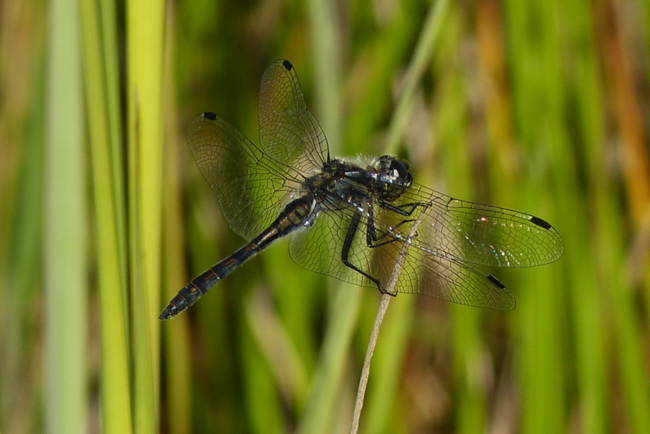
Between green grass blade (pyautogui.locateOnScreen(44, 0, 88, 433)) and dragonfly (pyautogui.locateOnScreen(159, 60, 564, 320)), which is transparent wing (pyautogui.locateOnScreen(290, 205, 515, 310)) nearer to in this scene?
dragonfly (pyautogui.locateOnScreen(159, 60, 564, 320))

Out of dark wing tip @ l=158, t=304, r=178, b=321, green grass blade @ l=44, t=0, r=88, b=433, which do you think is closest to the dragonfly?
dark wing tip @ l=158, t=304, r=178, b=321

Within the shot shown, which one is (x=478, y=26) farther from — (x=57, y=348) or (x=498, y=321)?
(x=57, y=348)

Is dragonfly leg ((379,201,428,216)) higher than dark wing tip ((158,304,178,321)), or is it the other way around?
dragonfly leg ((379,201,428,216))

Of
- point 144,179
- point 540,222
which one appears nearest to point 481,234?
point 540,222

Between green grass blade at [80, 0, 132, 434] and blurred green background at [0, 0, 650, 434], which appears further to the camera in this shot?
blurred green background at [0, 0, 650, 434]

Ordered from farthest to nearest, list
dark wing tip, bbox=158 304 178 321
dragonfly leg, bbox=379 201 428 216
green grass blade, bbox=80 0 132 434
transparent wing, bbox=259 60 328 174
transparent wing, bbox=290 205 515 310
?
transparent wing, bbox=259 60 328 174 → dragonfly leg, bbox=379 201 428 216 → transparent wing, bbox=290 205 515 310 → dark wing tip, bbox=158 304 178 321 → green grass blade, bbox=80 0 132 434

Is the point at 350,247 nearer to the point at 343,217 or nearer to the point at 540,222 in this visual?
the point at 343,217
